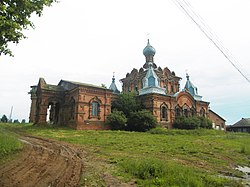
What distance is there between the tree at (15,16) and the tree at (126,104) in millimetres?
21790

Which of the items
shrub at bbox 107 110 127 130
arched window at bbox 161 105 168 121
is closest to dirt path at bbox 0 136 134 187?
shrub at bbox 107 110 127 130

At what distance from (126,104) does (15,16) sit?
22721 millimetres

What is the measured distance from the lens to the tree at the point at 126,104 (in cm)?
2923

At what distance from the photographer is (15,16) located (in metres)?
7.54

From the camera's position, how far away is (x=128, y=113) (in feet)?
95.5

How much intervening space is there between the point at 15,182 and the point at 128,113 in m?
23.3

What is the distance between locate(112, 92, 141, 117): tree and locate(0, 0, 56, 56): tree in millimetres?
21790

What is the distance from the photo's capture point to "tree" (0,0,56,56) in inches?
286

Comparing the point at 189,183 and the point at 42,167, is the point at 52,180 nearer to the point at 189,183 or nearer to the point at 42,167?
the point at 42,167

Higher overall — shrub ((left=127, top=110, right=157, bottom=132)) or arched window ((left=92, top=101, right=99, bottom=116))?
arched window ((left=92, top=101, right=99, bottom=116))

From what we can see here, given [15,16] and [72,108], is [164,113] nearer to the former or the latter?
[72,108]

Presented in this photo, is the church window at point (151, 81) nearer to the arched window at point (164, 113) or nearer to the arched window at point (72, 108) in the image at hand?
the arched window at point (164, 113)

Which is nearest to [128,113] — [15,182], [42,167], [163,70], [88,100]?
[88,100]

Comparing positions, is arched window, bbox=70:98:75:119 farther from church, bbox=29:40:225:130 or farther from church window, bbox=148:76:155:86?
church window, bbox=148:76:155:86
